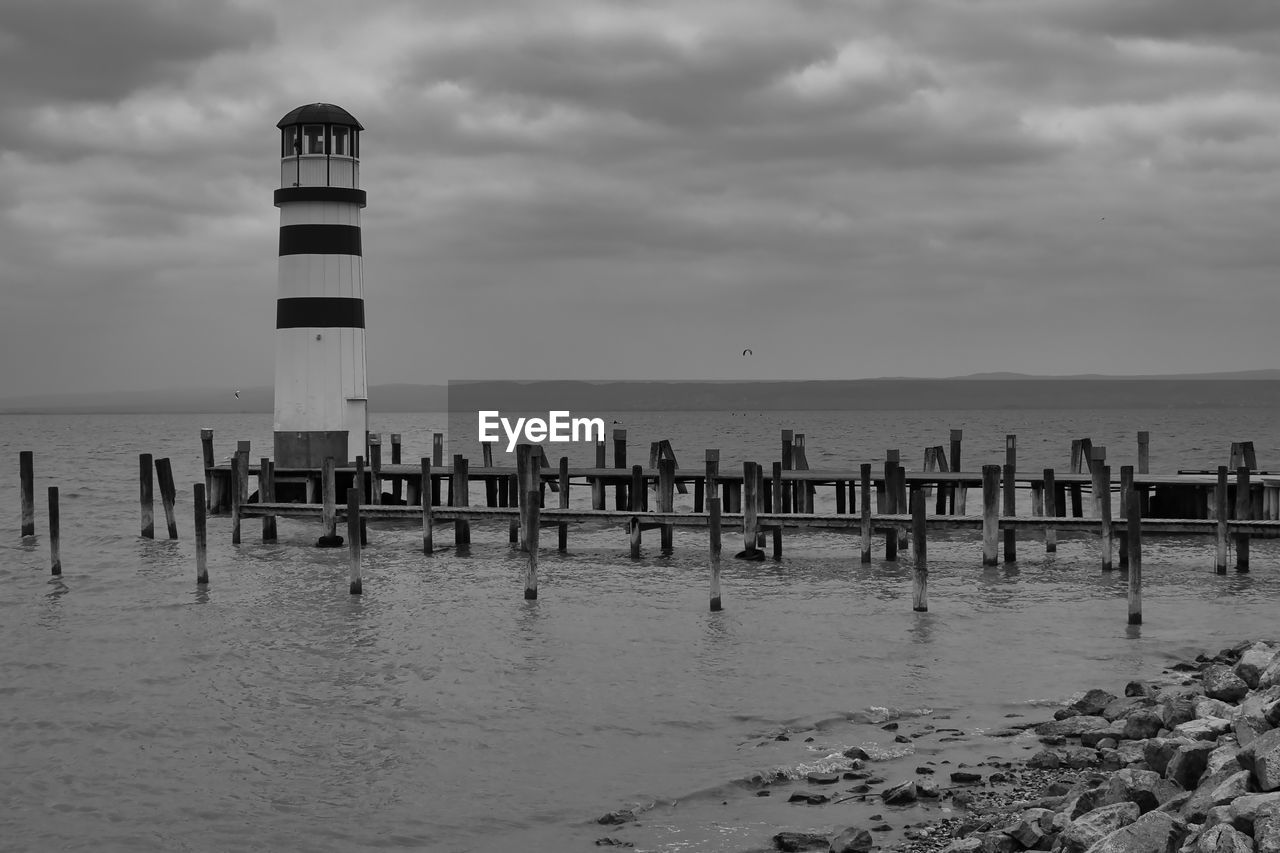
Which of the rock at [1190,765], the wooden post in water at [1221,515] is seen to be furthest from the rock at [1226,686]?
the wooden post in water at [1221,515]

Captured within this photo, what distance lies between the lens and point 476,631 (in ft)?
59.8

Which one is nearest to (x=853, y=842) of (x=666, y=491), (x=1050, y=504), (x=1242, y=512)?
(x=1242, y=512)

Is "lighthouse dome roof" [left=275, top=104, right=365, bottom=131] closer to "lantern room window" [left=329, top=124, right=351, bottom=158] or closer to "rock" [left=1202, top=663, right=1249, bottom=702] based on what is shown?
"lantern room window" [left=329, top=124, right=351, bottom=158]

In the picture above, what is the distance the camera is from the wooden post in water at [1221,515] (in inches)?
831

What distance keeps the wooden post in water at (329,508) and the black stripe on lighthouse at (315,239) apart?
4.89 meters

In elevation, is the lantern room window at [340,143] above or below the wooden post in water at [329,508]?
above

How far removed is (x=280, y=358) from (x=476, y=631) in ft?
43.0

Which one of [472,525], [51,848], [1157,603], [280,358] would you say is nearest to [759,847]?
[51,848]

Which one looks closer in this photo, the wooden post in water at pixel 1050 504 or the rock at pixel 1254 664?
the rock at pixel 1254 664

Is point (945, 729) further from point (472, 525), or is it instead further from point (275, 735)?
point (472, 525)

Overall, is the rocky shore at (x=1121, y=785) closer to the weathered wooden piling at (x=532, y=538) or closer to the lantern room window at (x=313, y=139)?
the weathered wooden piling at (x=532, y=538)

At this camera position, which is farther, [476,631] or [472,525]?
[472,525]

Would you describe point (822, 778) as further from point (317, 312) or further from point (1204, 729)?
point (317, 312)

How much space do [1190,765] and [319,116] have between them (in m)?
24.0
